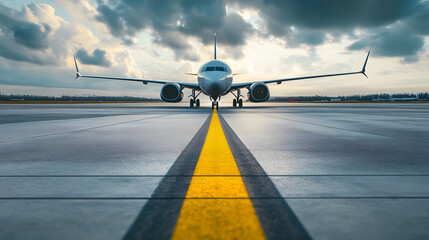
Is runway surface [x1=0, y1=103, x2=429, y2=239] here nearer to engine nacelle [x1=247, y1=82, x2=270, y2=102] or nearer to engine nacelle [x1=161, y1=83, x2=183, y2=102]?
engine nacelle [x1=161, y1=83, x2=183, y2=102]

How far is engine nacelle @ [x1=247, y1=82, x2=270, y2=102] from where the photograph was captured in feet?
65.9

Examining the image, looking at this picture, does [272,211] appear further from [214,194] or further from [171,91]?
[171,91]

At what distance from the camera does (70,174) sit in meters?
2.41

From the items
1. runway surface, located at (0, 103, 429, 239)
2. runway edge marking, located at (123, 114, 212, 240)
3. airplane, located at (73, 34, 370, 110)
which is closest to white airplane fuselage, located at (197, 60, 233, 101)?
airplane, located at (73, 34, 370, 110)

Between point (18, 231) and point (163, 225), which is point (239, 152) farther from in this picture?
point (18, 231)

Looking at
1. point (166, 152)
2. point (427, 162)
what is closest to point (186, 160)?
point (166, 152)

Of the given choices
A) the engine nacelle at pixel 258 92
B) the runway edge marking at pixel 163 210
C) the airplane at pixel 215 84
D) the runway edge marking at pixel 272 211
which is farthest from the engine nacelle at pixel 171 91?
the runway edge marking at pixel 272 211

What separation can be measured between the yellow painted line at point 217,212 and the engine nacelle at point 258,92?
17970mm

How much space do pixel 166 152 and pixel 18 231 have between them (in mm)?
2203

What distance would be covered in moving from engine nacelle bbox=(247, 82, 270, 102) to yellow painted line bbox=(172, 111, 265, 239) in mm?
17970

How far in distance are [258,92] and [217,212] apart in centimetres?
1924

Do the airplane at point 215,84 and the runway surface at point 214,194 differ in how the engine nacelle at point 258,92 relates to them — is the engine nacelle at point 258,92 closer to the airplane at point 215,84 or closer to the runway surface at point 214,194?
the airplane at point 215,84

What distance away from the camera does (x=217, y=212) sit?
156 centimetres

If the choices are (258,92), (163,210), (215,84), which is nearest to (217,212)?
(163,210)
